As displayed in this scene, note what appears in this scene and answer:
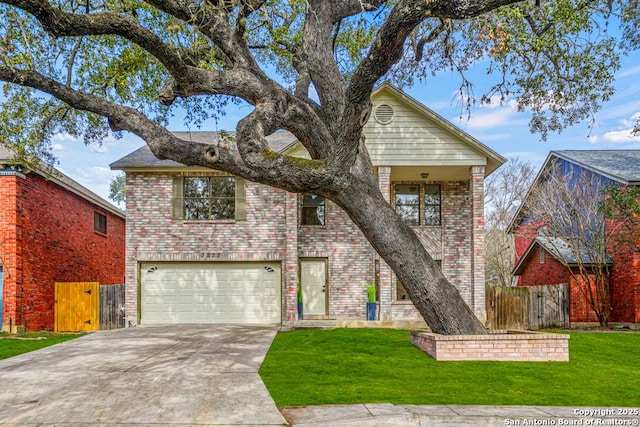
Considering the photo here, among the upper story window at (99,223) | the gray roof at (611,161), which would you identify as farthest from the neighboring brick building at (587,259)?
the upper story window at (99,223)

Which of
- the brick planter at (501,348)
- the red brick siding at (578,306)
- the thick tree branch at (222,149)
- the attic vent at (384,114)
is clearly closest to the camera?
the thick tree branch at (222,149)

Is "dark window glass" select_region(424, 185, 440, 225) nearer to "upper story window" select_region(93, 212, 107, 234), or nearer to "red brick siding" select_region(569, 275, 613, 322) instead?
"red brick siding" select_region(569, 275, 613, 322)

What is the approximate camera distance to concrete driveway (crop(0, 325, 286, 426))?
5.40 metres

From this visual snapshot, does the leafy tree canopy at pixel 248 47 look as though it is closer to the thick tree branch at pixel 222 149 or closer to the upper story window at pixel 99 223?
the thick tree branch at pixel 222 149

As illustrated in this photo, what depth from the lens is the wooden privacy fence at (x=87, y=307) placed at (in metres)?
14.9

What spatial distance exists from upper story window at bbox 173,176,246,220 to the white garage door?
160 cm

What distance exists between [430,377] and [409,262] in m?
2.25

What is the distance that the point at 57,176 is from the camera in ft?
51.4

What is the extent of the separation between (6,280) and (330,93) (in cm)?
1122

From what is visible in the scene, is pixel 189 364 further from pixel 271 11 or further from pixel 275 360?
pixel 271 11

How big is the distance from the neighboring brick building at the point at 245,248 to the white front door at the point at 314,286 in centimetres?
3

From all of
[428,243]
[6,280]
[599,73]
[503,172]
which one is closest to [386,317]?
[428,243]

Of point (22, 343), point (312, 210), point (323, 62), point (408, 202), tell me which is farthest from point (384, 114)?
point (22, 343)

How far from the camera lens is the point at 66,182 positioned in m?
16.8
